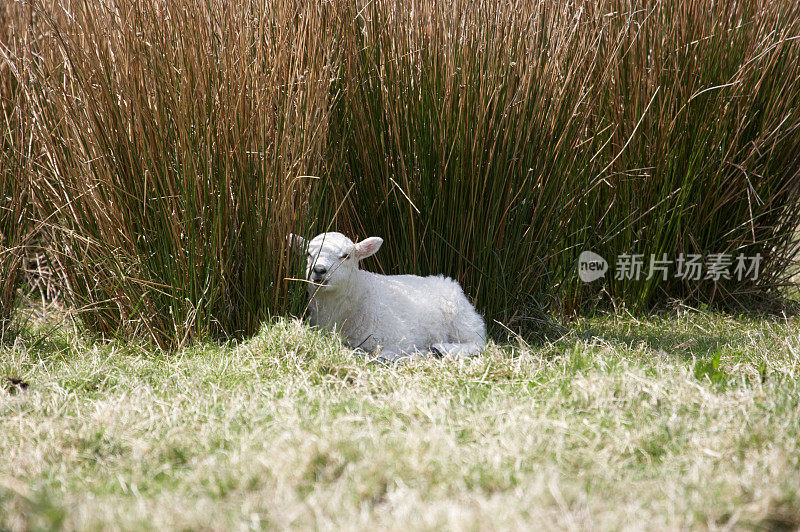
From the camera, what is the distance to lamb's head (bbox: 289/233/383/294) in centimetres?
320

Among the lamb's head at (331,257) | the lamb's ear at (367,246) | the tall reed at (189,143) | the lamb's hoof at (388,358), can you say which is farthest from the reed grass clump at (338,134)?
the lamb's hoof at (388,358)

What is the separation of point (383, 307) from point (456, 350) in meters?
0.36

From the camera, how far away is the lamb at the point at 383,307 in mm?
3271

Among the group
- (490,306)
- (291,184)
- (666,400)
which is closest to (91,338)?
(291,184)

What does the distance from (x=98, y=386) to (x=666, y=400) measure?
2.04 metres

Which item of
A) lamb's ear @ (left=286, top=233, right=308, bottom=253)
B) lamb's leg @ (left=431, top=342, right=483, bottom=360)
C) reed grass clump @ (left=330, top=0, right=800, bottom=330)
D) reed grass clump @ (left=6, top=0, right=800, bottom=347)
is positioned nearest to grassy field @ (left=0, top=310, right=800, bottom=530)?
lamb's leg @ (left=431, top=342, right=483, bottom=360)

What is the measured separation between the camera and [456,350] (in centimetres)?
345

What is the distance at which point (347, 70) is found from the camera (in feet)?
11.9

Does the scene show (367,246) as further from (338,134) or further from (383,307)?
(338,134)

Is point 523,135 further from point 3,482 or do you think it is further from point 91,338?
point 3,482

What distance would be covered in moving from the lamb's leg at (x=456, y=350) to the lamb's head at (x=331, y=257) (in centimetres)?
51

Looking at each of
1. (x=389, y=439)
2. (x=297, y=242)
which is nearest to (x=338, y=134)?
(x=297, y=242)

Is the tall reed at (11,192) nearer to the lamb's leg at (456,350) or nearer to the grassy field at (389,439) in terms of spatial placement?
the grassy field at (389,439)

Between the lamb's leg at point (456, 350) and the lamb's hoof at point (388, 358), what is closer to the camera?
the lamb's hoof at point (388, 358)
